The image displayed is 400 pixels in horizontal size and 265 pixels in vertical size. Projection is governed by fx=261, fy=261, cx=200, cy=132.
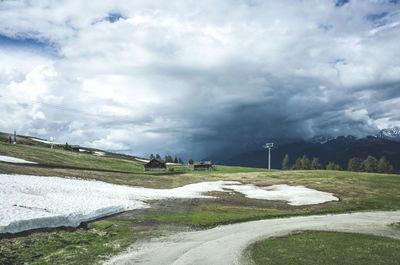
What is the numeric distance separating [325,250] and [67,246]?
20.9m

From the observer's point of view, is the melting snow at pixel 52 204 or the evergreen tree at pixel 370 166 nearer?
the melting snow at pixel 52 204

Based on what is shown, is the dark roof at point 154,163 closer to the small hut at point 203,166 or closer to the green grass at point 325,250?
the small hut at point 203,166

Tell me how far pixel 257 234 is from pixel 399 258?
11981 mm

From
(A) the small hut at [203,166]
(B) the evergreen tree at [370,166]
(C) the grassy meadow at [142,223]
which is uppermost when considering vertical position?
(B) the evergreen tree at [370,166]

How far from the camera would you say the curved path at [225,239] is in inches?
747

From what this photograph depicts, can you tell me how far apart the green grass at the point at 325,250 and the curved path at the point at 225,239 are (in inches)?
66.7

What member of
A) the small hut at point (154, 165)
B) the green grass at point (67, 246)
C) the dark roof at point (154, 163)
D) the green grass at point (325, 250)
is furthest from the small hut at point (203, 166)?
the green grass at point (325, 250)

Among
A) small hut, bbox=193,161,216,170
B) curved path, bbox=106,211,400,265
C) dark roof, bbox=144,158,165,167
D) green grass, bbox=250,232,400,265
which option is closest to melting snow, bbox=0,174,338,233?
curved path, bbox=106,211,400,265

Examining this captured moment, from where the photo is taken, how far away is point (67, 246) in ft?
72.3

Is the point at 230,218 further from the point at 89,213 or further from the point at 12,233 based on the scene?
the point at 12,233

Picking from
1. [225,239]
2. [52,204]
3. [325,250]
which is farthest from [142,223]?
[325,250]

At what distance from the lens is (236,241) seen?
24078mm

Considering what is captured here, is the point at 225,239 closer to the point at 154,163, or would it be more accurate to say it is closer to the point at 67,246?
the point at 67,246

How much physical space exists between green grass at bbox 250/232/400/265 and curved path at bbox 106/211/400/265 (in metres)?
1.70
